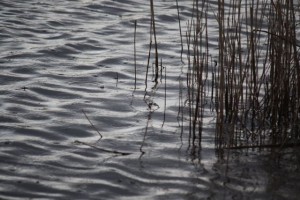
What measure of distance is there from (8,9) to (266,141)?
4416mm

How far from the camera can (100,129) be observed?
14.3ft

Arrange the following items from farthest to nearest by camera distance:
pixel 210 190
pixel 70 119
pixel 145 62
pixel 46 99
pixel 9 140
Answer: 1. pixel 145 62
2. pixel 46 99
3. pixel 70 119
4. pixel 9 140
5. pixel 210 190

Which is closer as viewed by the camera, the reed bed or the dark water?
the dark water

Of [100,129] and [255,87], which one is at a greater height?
[255,87]

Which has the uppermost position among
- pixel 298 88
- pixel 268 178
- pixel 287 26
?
pixel 287 26

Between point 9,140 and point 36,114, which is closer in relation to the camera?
point 9,140

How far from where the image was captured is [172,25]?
24.5 ft

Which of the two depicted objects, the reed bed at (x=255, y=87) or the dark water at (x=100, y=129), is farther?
the reed bed at (x=255, y=87)

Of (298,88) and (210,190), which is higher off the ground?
(298,88)

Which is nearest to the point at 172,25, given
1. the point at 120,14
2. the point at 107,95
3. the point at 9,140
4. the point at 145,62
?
the point at 120,14

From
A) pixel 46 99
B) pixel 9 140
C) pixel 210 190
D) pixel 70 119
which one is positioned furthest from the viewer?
→ pixel 46 99

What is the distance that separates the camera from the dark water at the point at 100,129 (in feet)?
11.4

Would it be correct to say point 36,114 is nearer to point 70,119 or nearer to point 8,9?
point 70,119

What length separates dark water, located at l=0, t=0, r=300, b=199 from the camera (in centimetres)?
348
